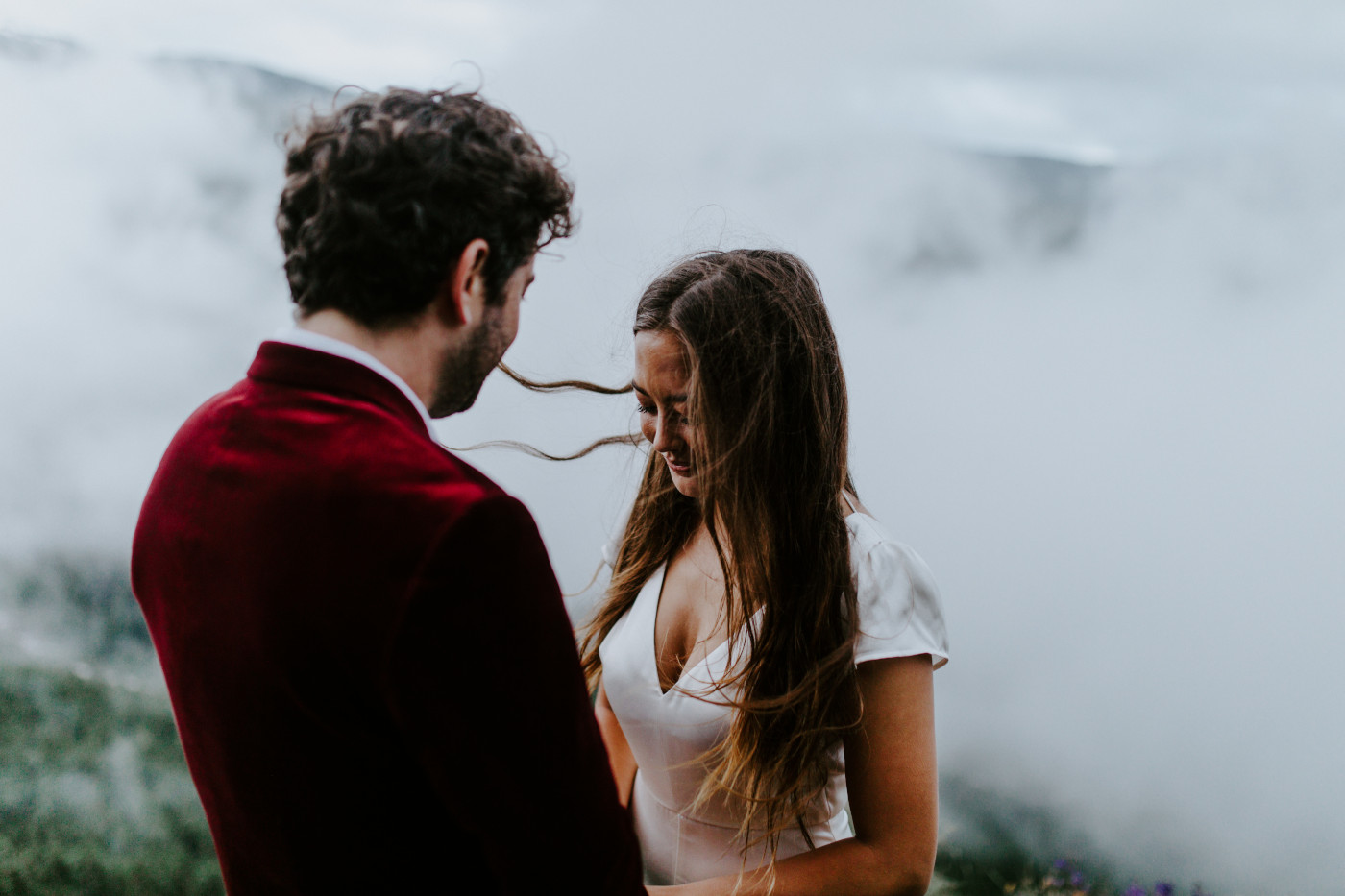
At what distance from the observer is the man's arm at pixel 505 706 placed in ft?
2.09

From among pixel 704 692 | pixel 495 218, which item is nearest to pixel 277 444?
pixel 495 218

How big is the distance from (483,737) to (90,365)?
7.88 feet

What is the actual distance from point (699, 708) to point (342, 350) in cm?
76

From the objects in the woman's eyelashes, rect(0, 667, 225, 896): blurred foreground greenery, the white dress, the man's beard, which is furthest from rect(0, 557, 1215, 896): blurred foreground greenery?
the man's beard

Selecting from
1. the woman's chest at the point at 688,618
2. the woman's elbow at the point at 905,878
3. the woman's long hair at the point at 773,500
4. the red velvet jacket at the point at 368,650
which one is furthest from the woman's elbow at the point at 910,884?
the red velvet jacket at the point at 368,650

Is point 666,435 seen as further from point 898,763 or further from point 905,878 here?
point 905,878

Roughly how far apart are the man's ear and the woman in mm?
418

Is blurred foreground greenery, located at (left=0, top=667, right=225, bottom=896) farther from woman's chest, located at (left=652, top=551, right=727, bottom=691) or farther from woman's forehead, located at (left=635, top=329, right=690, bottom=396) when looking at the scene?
woman's forehead, located at (left=635, top=329, right=690, bottom=396)

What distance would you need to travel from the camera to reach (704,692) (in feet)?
3.97

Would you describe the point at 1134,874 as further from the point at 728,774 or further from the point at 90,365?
the point at 90,365

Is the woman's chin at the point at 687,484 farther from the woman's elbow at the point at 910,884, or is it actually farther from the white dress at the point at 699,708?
the woman's elbow at the point at 910,884

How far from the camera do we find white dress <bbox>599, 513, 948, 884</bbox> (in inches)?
43.9

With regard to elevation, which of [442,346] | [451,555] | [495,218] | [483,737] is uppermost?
[495,218]

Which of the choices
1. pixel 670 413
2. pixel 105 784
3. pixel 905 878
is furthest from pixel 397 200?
pixel 105 784
